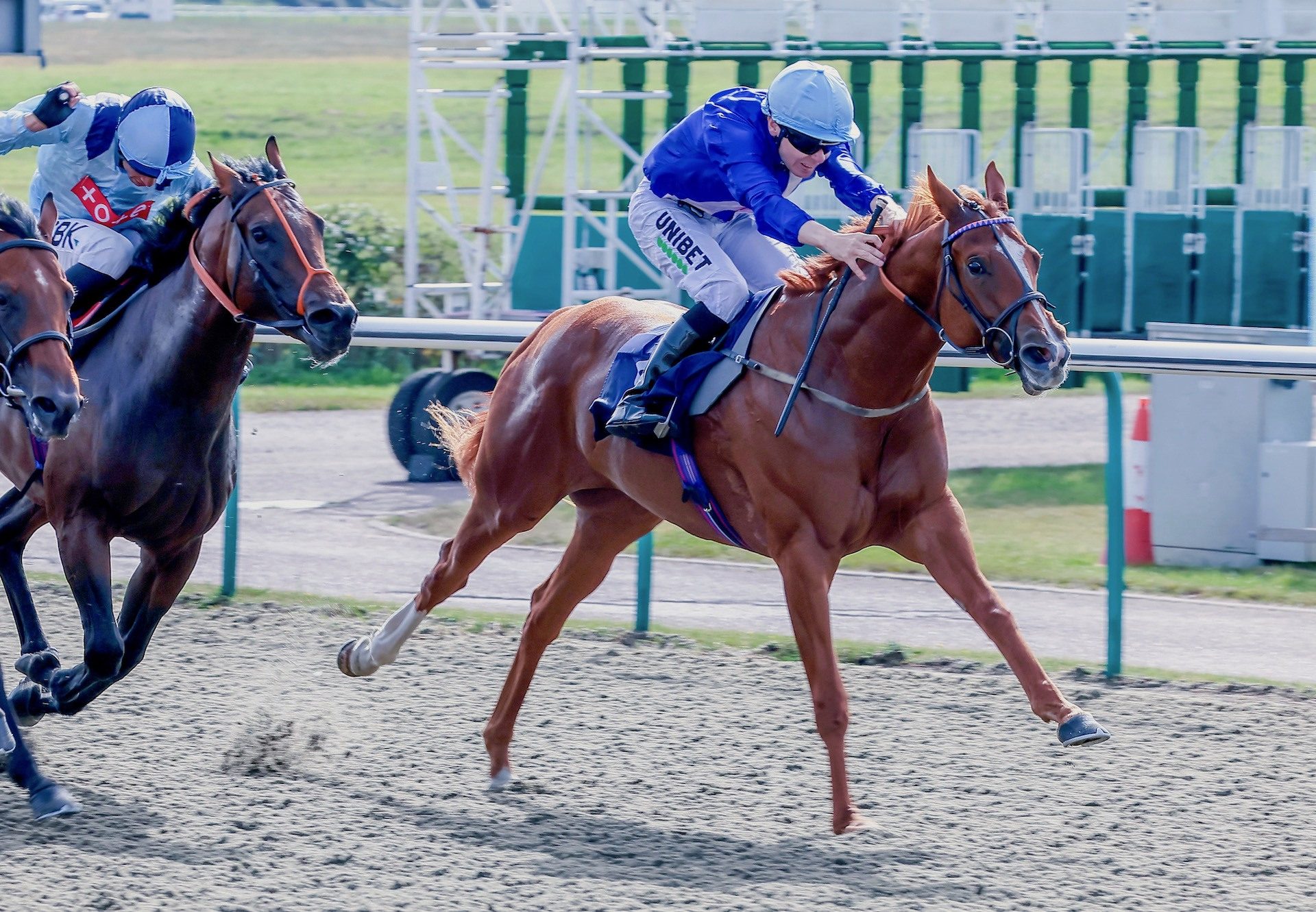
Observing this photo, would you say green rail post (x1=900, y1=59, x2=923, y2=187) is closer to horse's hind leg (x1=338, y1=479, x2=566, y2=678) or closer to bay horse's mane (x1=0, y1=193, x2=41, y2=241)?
horse's hind leg (x1=338, y1=479, x2=566, y2=678)

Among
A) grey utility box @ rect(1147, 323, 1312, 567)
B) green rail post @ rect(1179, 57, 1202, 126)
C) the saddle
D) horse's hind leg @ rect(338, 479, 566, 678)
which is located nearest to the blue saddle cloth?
the saddle

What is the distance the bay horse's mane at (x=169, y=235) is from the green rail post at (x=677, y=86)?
7498 mm

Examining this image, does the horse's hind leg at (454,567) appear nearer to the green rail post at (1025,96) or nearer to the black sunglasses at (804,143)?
the black sunglasses at (804,143)

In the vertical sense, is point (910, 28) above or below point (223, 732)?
above

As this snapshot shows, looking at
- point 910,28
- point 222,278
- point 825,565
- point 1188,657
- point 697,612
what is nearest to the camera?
point 825,565

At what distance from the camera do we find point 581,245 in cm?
1227

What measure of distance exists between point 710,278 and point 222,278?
1.25 m

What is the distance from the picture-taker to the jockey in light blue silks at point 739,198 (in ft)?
13.7

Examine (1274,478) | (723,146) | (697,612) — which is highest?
(723,146)

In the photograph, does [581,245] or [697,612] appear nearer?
[697,612]

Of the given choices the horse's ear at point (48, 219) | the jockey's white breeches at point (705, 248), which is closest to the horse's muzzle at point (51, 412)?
the horse's ear at point (48, 219)

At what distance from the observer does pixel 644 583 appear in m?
6.04

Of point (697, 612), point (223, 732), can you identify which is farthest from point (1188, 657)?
point (223, 732)

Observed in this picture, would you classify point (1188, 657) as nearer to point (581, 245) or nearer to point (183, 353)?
point (183, 353)
